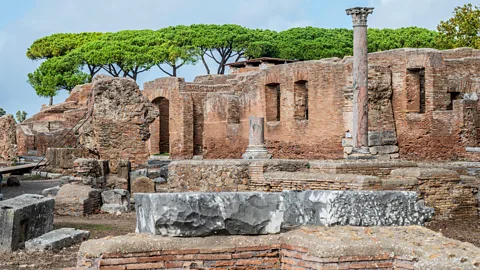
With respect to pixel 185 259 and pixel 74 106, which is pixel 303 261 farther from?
pixel 74 106

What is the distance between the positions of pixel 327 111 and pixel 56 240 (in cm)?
1403

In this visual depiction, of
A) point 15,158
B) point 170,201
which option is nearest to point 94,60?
point 15,158

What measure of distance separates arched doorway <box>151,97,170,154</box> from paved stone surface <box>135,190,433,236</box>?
2628cm

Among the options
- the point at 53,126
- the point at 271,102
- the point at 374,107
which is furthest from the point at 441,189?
the point at 53,126

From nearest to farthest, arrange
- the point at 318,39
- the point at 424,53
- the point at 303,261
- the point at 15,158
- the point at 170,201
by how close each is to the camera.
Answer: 1. the point at 303,261
2. the point at 170,201
3. the point at 424,53
4. the point at 15,158
5. the point at 318,39

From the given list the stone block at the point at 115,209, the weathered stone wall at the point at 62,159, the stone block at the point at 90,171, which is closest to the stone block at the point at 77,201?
the stone block at the point at 115,209

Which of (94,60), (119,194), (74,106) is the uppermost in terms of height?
(94,60)

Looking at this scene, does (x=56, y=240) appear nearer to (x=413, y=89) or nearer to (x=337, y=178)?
(x=337, y=178)

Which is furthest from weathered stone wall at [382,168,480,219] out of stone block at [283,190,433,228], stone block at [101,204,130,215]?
stone block at [283,190,433,228]

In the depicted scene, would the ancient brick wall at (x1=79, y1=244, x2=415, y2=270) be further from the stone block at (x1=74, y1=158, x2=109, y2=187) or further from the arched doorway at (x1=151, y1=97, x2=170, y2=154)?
the arched doorway at (x1=151, y1=97, x2=170, y2=154)

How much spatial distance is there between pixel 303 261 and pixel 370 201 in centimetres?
91

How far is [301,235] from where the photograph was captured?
480 centimetres

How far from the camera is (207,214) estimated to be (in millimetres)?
4914

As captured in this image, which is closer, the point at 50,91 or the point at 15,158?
the point at 15,158
